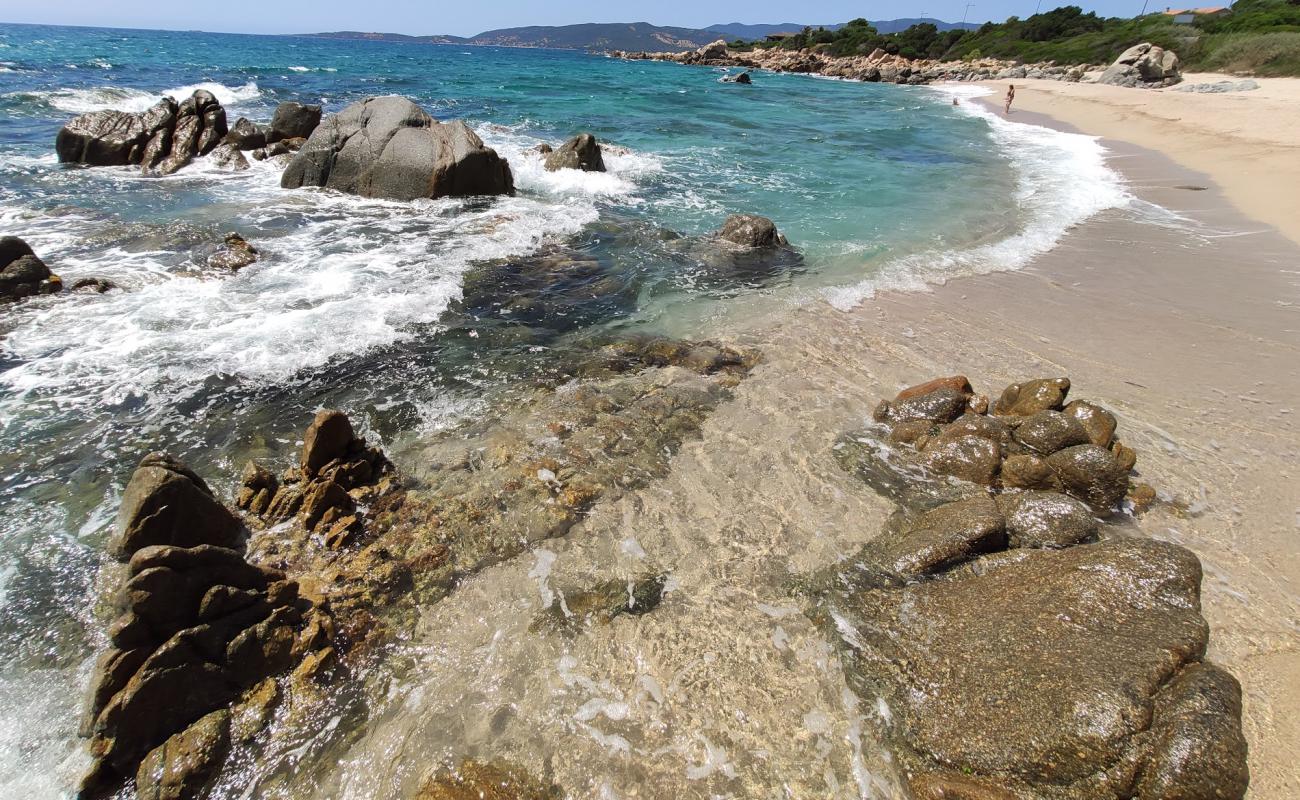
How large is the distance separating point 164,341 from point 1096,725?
31.4ft

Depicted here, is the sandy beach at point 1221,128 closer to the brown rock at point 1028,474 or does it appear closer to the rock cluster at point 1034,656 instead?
the brown rock at point 1028,474

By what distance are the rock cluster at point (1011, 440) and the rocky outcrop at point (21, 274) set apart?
35.8 feet

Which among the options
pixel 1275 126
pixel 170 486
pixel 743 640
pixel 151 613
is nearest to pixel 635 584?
pixel 743 640

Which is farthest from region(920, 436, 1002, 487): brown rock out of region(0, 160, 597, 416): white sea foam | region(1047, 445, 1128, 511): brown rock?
region(0, 160, 597, 416): white sea foam

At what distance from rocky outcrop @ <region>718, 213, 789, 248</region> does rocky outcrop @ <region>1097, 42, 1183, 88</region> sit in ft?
149

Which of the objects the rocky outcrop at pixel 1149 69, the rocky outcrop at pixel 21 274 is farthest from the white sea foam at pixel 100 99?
the rocky outcrop at pixel 1149 69

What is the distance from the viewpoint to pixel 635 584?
4.16 m

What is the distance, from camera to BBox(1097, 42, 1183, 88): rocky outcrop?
38750mm

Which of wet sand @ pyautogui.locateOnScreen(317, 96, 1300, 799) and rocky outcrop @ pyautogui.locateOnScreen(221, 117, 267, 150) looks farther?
rocky outcrop @ pyautogui.locateOnScreen(221, 117, 267, 150)

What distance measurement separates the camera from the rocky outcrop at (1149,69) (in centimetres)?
3875

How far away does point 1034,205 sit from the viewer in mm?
14688

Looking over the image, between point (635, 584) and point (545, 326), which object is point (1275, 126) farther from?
point (635, 584)

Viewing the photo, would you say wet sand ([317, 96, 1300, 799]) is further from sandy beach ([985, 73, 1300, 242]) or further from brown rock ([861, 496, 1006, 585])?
sandy beach ([985, 73, 1300, 242])

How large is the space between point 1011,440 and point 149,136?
21.4m
